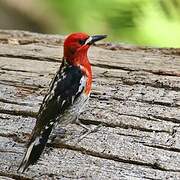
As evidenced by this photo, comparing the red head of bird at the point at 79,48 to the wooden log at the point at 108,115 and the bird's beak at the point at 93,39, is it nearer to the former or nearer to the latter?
the bird's beak at the point at 93,39

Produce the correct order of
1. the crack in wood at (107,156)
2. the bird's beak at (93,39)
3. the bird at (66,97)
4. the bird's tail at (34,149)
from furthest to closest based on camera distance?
the bird's beak at (93,39) → the bird at (66,97) → the bird's tail at (34,149) → the crack in wood at (107,156)

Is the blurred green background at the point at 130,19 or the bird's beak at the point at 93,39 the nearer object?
the blurred green background at the point at 130,19

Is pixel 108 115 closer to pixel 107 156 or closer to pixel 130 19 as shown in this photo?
pixel 107 156

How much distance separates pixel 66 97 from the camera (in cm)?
300

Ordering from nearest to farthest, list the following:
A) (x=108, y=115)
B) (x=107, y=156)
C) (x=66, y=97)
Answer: (x=107, y=156), (x=108, y=115), (x=66, y=97)

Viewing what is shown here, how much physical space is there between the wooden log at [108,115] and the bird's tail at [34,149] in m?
0.02

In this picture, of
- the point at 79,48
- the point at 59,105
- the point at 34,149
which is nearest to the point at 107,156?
the point at 34,149

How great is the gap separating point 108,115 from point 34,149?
0.37 meters

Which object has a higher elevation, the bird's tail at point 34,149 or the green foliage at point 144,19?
the green foliage at point 144,19

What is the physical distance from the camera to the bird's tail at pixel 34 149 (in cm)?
262

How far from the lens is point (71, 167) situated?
2.57 m

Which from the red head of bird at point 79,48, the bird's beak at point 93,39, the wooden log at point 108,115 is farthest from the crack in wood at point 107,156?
the bird's beak at point 93,39

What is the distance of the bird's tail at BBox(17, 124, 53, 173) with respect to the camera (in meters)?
2.62

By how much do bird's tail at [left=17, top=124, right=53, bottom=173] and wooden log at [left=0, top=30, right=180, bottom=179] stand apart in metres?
0.02
